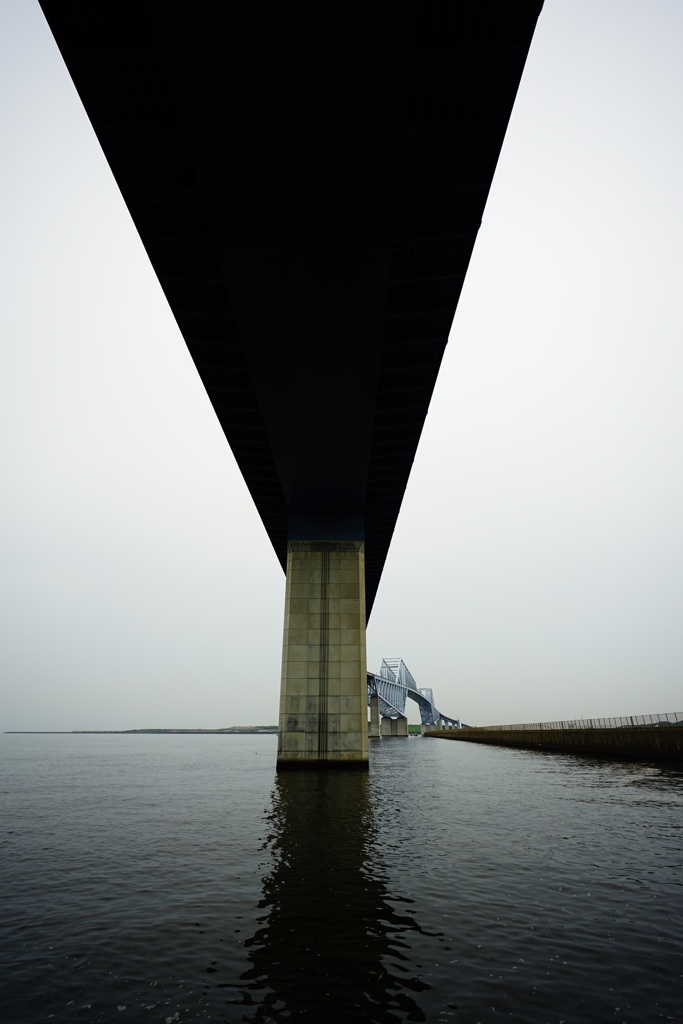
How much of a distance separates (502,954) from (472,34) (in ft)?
47.8

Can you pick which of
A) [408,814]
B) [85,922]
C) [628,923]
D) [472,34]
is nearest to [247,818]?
[408,814]

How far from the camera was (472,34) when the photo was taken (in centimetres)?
1193

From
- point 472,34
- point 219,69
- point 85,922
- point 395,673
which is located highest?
point 395,673

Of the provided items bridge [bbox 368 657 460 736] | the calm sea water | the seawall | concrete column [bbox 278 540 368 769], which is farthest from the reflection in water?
bridge [bbox 368 657 460 736]

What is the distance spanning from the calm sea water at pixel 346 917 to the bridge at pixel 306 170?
13.1 meters

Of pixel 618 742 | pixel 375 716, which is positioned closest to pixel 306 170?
pixel 618 742

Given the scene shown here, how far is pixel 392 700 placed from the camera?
502 feet

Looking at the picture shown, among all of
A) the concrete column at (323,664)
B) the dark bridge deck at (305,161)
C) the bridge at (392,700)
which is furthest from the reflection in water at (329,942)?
the bridge at (392,700)

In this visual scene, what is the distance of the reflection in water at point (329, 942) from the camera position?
562 centimetres

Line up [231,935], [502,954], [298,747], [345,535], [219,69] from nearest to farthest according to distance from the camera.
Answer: [502,954]
[231,935]
[219,69]
[298,747]
[345,535]

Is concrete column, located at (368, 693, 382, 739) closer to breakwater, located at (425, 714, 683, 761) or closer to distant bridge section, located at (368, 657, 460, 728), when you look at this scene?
distant bridge section, located at (368, 657, 460, 728)

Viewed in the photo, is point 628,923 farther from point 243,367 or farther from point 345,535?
point 345,535

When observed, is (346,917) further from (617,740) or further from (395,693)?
(395,693)

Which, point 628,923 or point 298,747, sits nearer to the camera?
point 628,923
